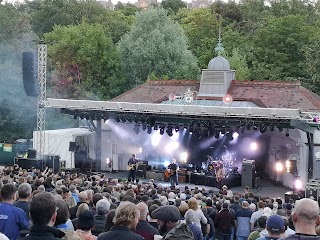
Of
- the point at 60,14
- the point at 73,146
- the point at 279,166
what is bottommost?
the point at 279,166

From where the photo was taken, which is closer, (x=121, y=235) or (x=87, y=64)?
(x=121, y=235)

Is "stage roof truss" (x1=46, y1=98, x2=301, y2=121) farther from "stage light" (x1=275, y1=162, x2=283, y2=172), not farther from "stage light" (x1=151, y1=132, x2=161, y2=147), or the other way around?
"stage light" (x1=151, y1=132, x2=161, y2=147)

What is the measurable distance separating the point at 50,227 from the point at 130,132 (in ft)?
73.4

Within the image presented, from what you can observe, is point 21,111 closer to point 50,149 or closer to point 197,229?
point 50,149

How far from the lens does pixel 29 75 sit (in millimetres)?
23625

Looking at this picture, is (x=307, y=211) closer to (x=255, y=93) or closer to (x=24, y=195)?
(x=24, y=195)

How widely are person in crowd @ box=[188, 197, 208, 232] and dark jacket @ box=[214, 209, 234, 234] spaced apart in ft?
4.54

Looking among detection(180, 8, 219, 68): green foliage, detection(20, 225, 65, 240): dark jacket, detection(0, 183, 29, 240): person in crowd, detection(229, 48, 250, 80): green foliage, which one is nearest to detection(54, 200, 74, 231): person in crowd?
detection(0, 183, 29, 240): person in crowd

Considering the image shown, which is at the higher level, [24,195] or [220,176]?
[24,195]

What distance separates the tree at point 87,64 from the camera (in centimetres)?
3762

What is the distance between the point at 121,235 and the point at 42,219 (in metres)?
0.87

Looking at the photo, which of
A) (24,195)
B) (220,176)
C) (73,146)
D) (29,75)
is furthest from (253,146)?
(24,195)

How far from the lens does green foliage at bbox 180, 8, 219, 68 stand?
4563 centimetres

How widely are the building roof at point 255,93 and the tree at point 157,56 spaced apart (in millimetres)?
10930
